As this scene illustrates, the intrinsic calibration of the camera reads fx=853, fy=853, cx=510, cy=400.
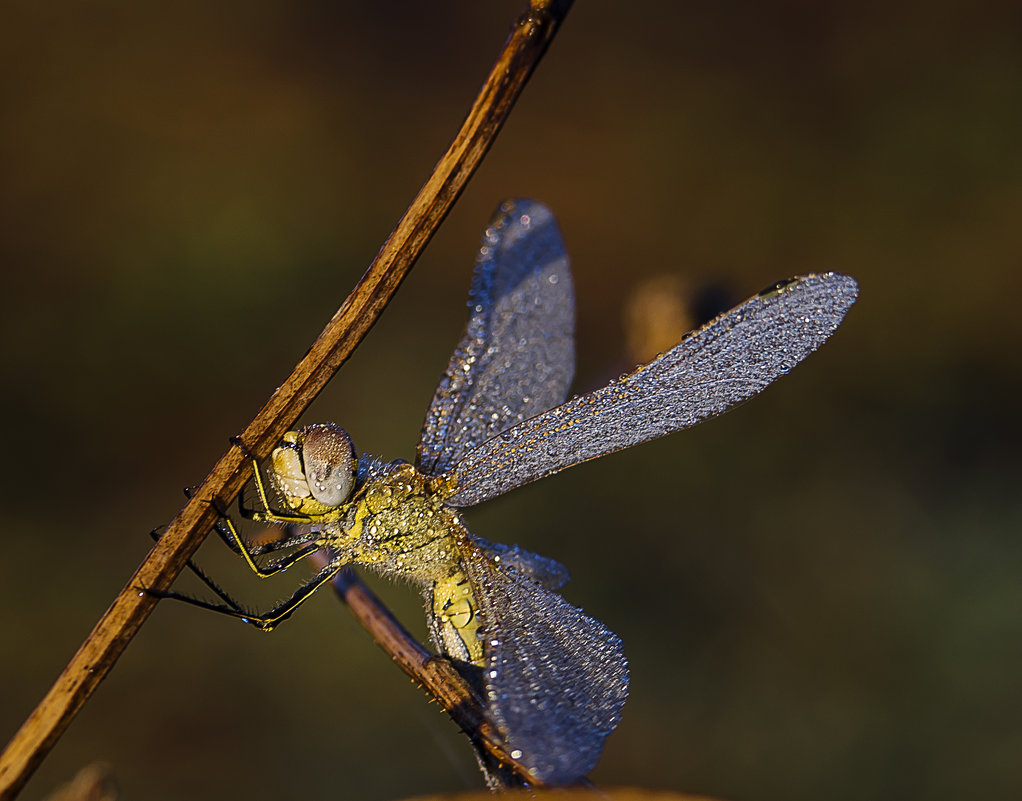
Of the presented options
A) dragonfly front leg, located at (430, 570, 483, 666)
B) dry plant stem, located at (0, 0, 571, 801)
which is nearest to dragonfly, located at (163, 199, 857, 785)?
dragonfly front leg, located at (430, 570, 483, 666)

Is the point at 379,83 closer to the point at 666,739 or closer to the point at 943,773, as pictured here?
the point at 666,739

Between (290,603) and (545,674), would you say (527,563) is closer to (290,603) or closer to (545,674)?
(545,674)

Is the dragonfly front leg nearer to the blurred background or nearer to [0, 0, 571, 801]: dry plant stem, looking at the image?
[0, 0, 571, 801]: dry plant stem

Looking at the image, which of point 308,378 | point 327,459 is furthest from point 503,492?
point 308,378

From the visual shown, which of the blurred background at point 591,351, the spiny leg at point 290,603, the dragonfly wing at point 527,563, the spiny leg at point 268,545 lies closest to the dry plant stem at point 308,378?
the spiny leg at point 268,545

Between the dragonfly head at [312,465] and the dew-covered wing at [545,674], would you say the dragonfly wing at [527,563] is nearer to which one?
the dew-covered wing at [545,674]

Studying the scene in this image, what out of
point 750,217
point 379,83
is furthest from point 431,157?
point 750,217
